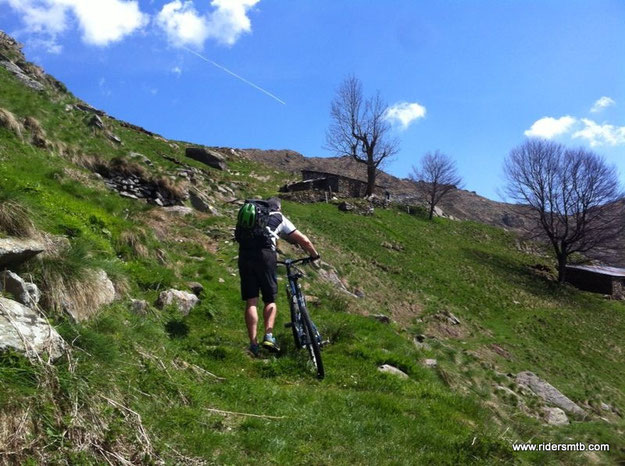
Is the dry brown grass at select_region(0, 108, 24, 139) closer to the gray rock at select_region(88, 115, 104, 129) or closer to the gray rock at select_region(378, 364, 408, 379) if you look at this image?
the gray rock at select_region(88, 115, 104, 129)

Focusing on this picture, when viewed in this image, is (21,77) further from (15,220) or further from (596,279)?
(596,279)

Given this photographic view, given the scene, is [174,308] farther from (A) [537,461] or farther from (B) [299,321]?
(A) [537,461]

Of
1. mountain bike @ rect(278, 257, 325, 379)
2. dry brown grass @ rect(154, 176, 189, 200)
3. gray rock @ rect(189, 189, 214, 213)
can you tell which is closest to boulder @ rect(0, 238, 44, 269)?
mountain bike @ rect(278, 257, 325, 379)

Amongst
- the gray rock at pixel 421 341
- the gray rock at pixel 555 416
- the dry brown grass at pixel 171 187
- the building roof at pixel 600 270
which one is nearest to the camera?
the gray rock at pixel 555 416

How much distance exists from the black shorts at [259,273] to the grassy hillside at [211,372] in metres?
1.09

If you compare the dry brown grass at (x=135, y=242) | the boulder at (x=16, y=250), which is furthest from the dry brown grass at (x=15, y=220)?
the dry brown grass at (x=135, y=242)

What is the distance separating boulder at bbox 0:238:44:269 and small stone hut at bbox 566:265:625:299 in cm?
4353

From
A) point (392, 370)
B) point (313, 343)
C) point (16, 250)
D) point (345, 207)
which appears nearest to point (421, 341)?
point (392, 370)

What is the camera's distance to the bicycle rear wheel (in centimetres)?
734

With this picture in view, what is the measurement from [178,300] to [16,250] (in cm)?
401

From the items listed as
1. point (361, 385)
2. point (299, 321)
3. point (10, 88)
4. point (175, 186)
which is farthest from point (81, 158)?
point (361, 385)

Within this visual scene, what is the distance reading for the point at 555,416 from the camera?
37.9ft

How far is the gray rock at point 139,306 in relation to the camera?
7.60m

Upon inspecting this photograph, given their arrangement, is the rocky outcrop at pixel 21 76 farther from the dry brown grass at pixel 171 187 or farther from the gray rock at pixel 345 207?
the gray rock at pixel 345 207
